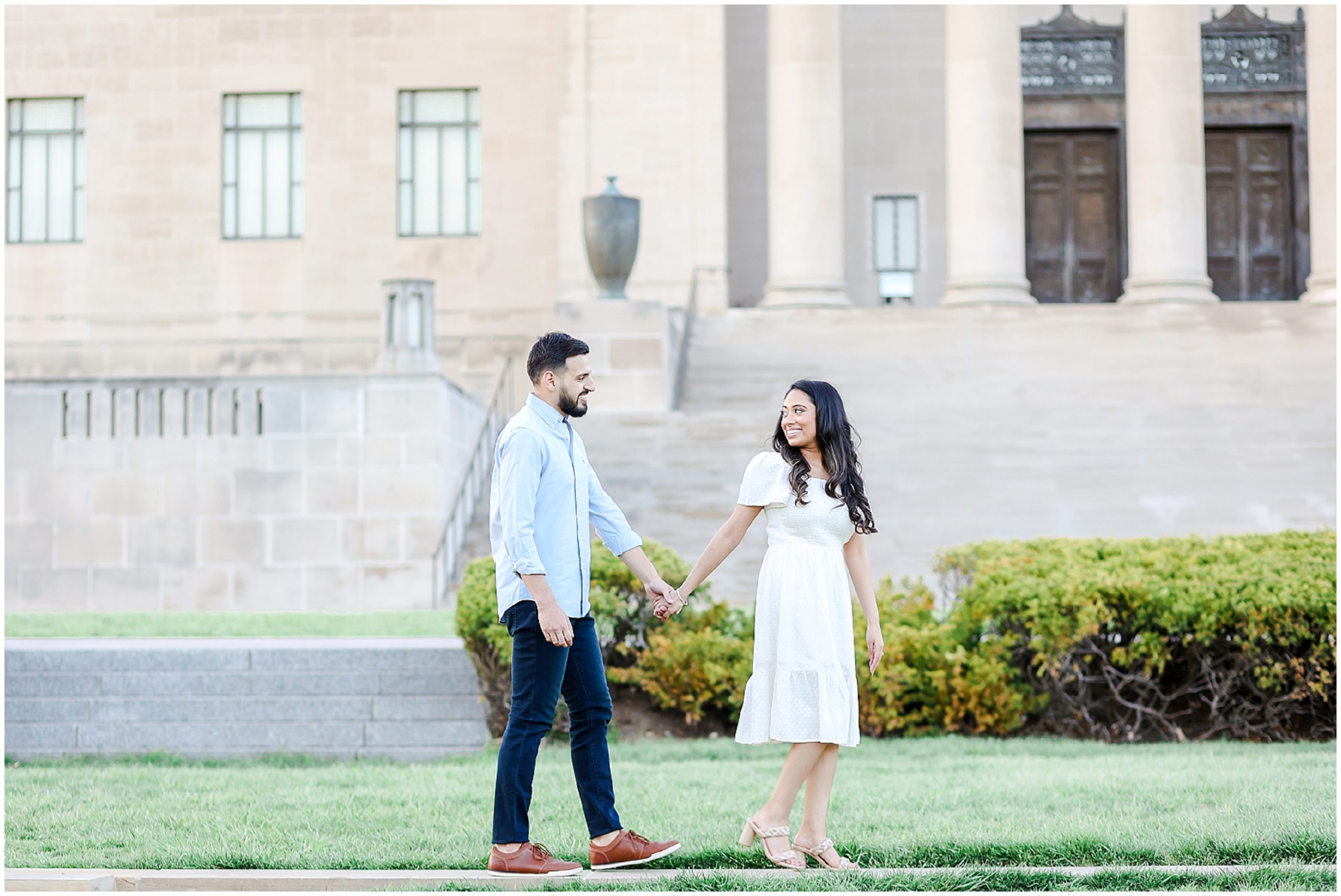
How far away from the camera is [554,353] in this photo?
6203 mm

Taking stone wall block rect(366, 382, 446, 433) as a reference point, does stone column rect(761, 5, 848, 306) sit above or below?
above

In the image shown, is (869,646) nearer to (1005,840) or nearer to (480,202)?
(1005,840)

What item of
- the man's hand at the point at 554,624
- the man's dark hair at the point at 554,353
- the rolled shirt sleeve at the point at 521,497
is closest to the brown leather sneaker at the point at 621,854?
the man's hand at the point at 554,624

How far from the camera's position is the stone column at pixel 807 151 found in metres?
25.9

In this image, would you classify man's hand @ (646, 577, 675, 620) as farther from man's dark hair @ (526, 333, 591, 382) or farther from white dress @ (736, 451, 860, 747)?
man's dark hair @ (526, 333, 591, 382)

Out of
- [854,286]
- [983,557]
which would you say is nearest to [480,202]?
[854,286]

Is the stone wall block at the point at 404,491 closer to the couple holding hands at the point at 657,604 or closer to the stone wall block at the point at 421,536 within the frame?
the stone wall block at the point at 421,536

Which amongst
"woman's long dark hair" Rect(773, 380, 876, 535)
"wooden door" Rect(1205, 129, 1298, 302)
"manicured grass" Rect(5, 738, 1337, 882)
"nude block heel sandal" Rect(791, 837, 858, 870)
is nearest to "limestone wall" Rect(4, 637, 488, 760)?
"manicured grass" Rect(5, 738, 1337, 882)

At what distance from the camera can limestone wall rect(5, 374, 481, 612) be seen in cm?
1705

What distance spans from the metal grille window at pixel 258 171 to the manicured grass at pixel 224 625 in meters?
15.0

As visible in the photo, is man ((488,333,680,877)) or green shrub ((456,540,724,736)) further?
green shrub ((456,540,724,736))

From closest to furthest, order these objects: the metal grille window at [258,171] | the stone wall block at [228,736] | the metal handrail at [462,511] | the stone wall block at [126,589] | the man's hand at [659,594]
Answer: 1. the man's hand at [659,594]
2. the stone wall block at [228,736]
3. the metal handrail at [462,511]
4. the stone wall block at [126,589]
5. the metal grille window at [258,171]

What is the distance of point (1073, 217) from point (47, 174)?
63.0 feet

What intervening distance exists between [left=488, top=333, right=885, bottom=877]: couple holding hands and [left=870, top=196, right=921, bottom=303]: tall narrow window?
955 inches
